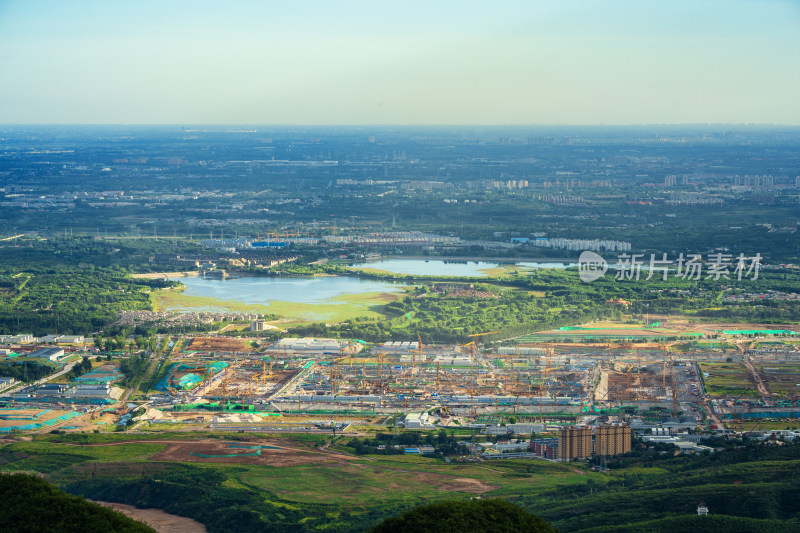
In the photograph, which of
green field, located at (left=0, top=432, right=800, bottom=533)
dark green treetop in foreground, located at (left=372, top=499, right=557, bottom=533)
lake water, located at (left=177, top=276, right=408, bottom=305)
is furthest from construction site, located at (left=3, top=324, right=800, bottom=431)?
dark green treetop in foreground, located at (left=372, top=499, right=557, bottom=533)

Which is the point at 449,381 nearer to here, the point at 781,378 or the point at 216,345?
the point at 216,345

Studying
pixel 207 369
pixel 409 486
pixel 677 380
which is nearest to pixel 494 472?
pixel 409 486

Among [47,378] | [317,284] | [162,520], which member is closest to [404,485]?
[162,520]

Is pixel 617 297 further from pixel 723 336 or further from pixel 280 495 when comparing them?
pixel 280 495

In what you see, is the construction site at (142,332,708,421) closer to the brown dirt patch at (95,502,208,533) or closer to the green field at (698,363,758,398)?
the green field at (698,363,758,398)

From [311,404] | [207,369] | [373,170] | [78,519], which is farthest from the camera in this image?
[373,170]

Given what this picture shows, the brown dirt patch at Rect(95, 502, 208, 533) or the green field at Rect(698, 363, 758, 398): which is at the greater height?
the green field at Rect(698, 363, 758, 398)

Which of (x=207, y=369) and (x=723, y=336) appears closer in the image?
(x=207, y=369)

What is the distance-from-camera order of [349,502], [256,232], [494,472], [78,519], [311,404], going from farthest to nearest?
[256,232]
[311,404]
[494,472]
[349,502]
[78,519]
